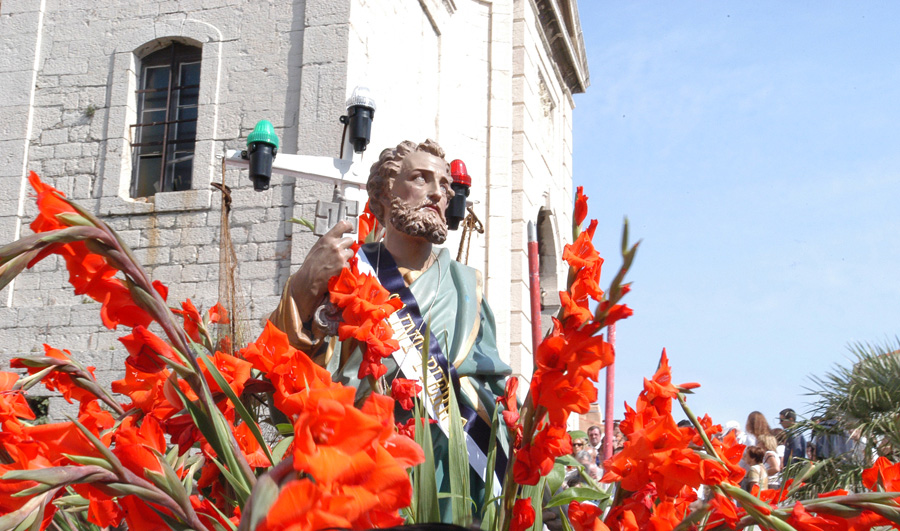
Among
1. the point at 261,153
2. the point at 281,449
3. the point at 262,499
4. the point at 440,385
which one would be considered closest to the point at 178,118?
the point at 261,153

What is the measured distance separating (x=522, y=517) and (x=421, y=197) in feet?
5.13

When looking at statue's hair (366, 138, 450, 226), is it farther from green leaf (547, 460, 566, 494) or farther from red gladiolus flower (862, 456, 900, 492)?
red gladiolus flower (862, 456, 900, 492)

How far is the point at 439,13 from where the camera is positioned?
10477mm

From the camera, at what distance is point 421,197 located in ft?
9.13

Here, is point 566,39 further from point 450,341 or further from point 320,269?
point 320,269

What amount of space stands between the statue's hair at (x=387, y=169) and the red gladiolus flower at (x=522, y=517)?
1641 mm

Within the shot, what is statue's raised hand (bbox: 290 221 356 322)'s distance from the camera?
2.28 m

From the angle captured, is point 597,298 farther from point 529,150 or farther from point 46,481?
point 529,150

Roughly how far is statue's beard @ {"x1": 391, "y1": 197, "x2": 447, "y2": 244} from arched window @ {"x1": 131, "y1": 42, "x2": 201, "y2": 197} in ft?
19.9

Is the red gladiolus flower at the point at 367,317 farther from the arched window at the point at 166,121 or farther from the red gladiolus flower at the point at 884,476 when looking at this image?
the arched window at the point at 166,121

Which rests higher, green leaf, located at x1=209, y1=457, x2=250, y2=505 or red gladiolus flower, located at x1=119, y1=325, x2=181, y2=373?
red gladiolus flower, located at x1=119, y1=325, x2=181, y2=373

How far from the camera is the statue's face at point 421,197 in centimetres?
272

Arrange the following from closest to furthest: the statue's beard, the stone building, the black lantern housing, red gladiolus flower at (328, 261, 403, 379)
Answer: red gladiolus flower at (328, 261, 403, 379)
the statue's beard
the black lantern housing
the stone building

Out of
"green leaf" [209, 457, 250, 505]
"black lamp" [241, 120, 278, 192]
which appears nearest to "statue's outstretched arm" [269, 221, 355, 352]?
"green leaf" [209, 457, 250, 505]
